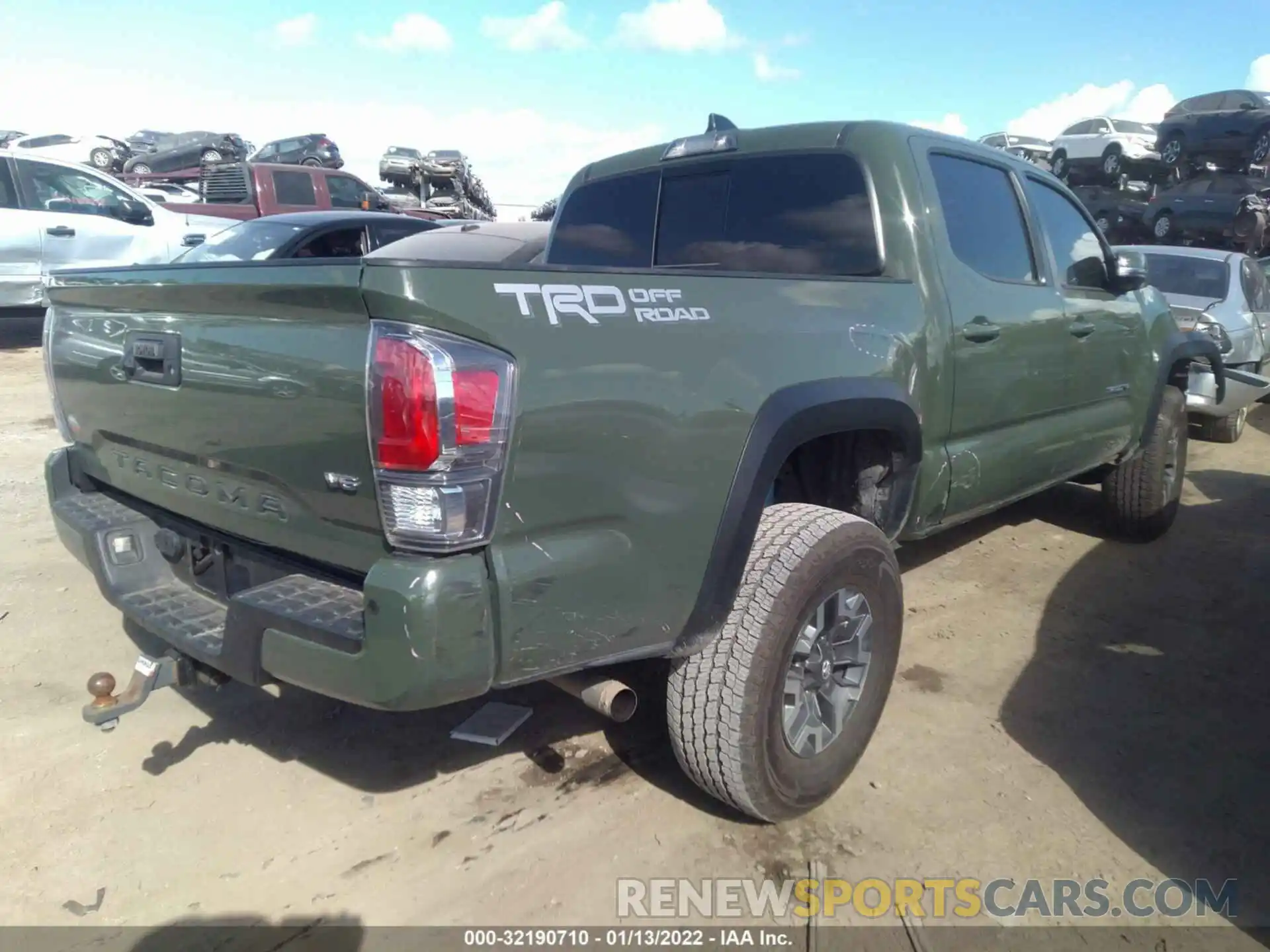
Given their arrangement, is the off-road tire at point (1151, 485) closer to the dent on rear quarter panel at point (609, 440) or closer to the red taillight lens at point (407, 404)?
the dent on rear quarter panel at point (609, 440)

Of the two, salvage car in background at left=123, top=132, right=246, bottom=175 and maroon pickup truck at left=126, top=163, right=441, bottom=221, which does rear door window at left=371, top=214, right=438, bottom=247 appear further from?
salvage car in background at left=123, top=132, right=246, bottom=175

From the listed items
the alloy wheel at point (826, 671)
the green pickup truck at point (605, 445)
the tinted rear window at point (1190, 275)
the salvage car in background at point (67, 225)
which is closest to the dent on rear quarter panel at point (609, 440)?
the green pickup truck at point (605, 445)

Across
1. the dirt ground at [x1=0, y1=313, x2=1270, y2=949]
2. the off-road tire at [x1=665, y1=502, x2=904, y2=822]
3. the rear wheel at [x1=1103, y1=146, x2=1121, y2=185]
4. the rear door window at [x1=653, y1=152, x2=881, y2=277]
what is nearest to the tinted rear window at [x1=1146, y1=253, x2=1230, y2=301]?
the dirt ground at [x1=0, y1=313, x2=1270, y2=949]

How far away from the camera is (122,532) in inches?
102

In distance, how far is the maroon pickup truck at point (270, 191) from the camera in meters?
12.4

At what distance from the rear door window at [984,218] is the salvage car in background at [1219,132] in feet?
57.6

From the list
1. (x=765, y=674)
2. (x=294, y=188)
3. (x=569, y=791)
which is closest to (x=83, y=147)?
(x=294, y=188)

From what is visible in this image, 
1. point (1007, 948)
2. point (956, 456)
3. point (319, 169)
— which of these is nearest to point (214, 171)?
point (319, 169)

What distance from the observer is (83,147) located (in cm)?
2259

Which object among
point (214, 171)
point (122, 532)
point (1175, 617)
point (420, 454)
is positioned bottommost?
point (1175, 617)

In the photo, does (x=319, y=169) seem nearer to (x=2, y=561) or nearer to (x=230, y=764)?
(x=2, y=561)

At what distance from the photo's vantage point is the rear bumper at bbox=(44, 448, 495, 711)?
73.0 inches

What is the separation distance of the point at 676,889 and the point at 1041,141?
25094 millimetres

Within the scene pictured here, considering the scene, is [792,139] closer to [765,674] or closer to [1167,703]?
[765,674]
